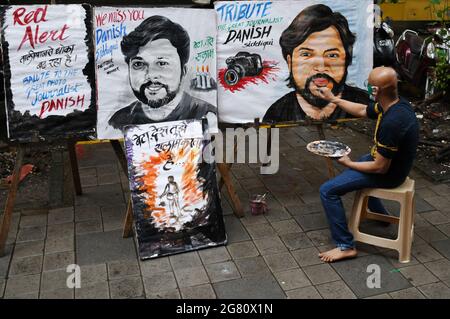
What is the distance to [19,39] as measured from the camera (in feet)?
12.9

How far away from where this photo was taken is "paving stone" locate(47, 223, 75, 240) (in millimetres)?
4602

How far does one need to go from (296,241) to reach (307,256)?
26cm

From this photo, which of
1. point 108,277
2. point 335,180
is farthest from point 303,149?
point 108,277

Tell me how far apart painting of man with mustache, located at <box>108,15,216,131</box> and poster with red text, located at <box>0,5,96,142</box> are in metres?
0.31

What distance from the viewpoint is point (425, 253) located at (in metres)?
4.26

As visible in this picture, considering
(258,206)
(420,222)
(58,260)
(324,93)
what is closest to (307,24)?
(324,93)

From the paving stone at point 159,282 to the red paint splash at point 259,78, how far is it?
1700 mm

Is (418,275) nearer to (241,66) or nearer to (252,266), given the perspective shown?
(252,266)

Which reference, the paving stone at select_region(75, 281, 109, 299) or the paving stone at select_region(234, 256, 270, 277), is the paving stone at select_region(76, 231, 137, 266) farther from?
the paving stone at select_region(234, 256, 270, 277)

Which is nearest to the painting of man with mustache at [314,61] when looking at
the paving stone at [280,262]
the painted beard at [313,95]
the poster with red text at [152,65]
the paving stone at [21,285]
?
the painted beard at [313,95]

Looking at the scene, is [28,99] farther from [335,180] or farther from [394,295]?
[394,295]

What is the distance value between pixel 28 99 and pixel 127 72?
2.62 feet

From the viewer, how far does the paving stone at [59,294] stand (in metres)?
3.73

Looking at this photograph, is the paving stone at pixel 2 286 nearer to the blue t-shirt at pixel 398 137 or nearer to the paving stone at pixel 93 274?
the paving stone at pixel 93 274
